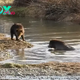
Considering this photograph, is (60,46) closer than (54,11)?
Yes

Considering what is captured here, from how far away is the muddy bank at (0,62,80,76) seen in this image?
8.73 metres

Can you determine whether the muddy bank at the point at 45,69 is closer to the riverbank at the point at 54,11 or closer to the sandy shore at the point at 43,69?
the sandy shore at the point at 43,69

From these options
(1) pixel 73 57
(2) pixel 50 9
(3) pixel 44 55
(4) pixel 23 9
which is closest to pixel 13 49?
(3) pixel 44 55

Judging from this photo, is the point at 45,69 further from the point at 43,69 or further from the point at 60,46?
the point at 60,46

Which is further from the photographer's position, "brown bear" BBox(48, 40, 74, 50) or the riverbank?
the riverbank

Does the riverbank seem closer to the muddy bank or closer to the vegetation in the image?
the vegetation

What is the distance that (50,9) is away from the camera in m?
34.3

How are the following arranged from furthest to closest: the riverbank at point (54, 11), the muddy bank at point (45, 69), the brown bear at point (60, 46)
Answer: the riverbank at point (54, 11) → the brown bear at point (60, 46) → the muddy bank at point (45, 69)

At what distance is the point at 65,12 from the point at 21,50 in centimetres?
1915

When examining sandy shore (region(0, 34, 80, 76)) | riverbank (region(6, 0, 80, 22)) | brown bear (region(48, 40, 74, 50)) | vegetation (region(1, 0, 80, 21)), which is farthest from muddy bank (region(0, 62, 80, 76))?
vegetation (region(1, 0, 80, 21))

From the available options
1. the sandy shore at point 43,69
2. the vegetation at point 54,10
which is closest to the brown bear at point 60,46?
the sandy shore at point 43,69

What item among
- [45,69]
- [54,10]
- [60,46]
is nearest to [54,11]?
[54,10]

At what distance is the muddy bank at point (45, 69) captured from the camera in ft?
28.7

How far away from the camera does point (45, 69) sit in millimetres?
9281
